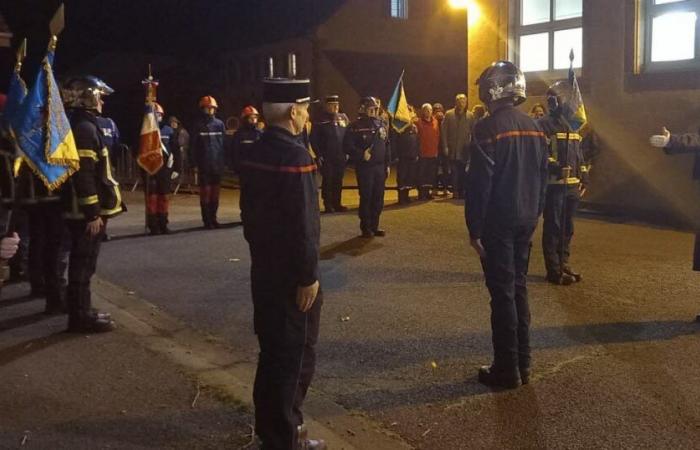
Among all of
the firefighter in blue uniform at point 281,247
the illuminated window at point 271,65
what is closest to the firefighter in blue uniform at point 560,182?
the firefighter in blue uniform at point 281,247

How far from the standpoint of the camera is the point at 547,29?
51.1ft

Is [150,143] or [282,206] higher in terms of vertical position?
[150,143]

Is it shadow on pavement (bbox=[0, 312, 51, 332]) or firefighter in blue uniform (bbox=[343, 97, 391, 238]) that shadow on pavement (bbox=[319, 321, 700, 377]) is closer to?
shadow on pavement (bbox=[0, 312, 51, 332])

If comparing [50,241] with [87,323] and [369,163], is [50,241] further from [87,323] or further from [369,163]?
[369,163]

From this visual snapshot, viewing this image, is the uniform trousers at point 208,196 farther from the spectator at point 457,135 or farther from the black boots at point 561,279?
the black boots at point 561,279

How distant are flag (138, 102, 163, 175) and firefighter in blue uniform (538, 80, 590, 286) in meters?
6.43

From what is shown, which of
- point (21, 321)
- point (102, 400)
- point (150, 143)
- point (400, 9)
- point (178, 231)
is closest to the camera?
point (102, 400)

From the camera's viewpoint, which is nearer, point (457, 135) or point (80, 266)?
point (80, 266)

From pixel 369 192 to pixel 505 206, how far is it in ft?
21.5

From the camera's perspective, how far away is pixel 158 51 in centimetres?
4653

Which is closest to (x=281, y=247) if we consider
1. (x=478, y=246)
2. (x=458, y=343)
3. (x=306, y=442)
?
(x=306, y=442)

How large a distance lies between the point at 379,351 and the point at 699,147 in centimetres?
343

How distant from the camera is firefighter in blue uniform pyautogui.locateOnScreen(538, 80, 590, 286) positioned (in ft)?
28.5

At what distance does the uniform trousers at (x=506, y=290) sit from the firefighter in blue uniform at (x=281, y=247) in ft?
5.42
